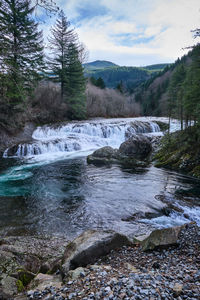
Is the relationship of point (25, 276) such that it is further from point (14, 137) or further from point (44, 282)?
point (14, 137)

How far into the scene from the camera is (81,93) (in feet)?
102

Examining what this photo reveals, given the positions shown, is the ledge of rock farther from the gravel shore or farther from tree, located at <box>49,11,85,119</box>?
tree, located at <box>49,11,85,119</box>

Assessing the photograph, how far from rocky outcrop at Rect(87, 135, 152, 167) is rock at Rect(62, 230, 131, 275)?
10.7m

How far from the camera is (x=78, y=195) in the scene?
9445 millimetres

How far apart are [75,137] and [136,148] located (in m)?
8.29

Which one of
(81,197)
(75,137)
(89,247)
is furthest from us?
(75,137)

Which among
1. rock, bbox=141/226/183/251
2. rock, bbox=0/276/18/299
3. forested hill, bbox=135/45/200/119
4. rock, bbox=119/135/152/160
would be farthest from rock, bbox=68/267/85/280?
forested hill, bbox=135/45/200/119

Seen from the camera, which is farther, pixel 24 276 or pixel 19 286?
pixel 24 276

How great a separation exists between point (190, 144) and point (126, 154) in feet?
18.3

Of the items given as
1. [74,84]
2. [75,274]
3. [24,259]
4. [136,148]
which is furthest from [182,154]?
[74,84]

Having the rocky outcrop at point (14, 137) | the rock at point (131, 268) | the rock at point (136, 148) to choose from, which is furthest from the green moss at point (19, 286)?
the rocky outcrop at point (14, 137)

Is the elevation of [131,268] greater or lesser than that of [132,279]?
lesser

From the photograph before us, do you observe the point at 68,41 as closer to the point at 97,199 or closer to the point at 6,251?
the point at 97,199

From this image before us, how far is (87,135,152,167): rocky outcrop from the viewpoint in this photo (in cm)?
1570
